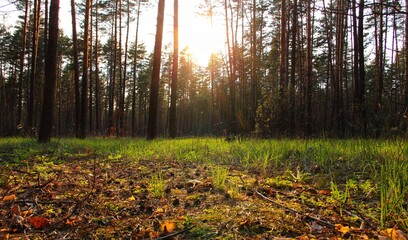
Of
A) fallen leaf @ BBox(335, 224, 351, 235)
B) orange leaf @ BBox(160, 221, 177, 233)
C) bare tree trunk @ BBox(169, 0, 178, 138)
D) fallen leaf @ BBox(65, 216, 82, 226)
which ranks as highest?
bare tree trunk @ BBox(169, 0, 178, 138)

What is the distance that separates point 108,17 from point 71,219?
80.2ft

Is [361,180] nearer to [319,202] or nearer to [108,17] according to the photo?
[319,202]

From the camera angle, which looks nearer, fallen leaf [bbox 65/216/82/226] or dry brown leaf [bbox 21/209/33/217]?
fallen leaf [bbox 65/216/82/226]

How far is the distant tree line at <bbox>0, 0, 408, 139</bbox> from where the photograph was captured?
9.04 meters

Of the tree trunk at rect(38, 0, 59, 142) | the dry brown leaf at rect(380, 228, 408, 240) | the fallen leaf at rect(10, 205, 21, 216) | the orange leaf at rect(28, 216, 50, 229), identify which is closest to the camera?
the dry brown leaf at rect(380, 228, 408, 240)

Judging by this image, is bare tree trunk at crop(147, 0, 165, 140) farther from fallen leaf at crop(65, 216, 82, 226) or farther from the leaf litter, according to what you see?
fallen leaf at crop(65, 216, 82, 226)

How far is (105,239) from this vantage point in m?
1.67

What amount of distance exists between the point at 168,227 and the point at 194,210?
47 centimetres

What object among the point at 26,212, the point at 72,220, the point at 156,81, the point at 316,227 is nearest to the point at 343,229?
the point at 316,227

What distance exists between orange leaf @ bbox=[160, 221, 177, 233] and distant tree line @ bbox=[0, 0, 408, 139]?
2.06m

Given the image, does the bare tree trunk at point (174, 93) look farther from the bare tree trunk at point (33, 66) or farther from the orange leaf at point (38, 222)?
the orange leaf at point (38, 222)

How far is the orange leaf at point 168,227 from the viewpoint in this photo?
5.70ft

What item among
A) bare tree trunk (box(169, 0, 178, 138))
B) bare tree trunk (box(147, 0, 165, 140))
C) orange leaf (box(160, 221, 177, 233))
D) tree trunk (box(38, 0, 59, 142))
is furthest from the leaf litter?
bare tree trunk (box(169, 0, 178, 138))

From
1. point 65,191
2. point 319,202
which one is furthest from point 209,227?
point 65,191
